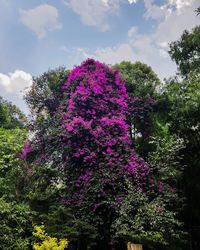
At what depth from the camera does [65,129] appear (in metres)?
10.8

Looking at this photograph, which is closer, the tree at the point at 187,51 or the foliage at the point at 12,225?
the foliage at the point at 12,225

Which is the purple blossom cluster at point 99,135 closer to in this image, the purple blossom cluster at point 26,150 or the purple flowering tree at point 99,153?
the purple flowering tree at point 99,153

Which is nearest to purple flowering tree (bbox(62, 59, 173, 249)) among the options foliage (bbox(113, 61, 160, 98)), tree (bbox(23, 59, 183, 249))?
tree (bbox(23, 59, 183, 249))

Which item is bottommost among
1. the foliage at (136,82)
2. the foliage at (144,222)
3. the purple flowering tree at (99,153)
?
the foliage at (144,222)

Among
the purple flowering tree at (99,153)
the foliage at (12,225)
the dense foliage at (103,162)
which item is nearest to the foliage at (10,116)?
the dense foliage at (103,162)

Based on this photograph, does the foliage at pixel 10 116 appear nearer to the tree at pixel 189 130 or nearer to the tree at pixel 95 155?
the tree at pixel 95 155

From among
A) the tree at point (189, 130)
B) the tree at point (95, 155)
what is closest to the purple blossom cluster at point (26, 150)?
the tree at point (95, 155)

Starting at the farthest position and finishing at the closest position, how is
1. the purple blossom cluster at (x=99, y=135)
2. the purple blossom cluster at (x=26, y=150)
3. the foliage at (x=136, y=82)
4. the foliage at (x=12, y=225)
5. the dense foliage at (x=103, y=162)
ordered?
the foliage at (x=136, y=82)
the purple blossom cluster at (x=26, y=150)
the purple blossom cluster at (x=99, y=135)
the dense foliage at (x=103, y=162)
the foliage at (x=12, y=225)


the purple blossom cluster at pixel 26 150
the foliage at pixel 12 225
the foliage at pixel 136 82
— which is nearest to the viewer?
the foliage at pixel 12 225

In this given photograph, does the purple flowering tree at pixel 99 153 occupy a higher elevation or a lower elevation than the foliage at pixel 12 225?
higher

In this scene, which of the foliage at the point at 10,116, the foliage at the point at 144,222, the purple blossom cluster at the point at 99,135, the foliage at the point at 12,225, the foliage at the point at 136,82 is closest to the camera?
the foliage at the point at 12,225

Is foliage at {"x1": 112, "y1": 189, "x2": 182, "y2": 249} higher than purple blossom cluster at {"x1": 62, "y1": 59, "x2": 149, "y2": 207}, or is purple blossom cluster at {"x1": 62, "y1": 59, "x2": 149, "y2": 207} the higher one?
purple blossom cluster at {"x1": 62, "y1": 59, "x2": 149, "y2": 207}

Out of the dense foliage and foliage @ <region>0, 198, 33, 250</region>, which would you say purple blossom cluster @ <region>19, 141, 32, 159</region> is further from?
Result: foliage @ <region>0, 198, 33, 250</region>

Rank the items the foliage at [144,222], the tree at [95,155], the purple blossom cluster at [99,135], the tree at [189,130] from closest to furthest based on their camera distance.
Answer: the foliage at [144,222] < the tree at [95,155] < the purple blossom cluster at [99,135] < the tree at [189,130]
